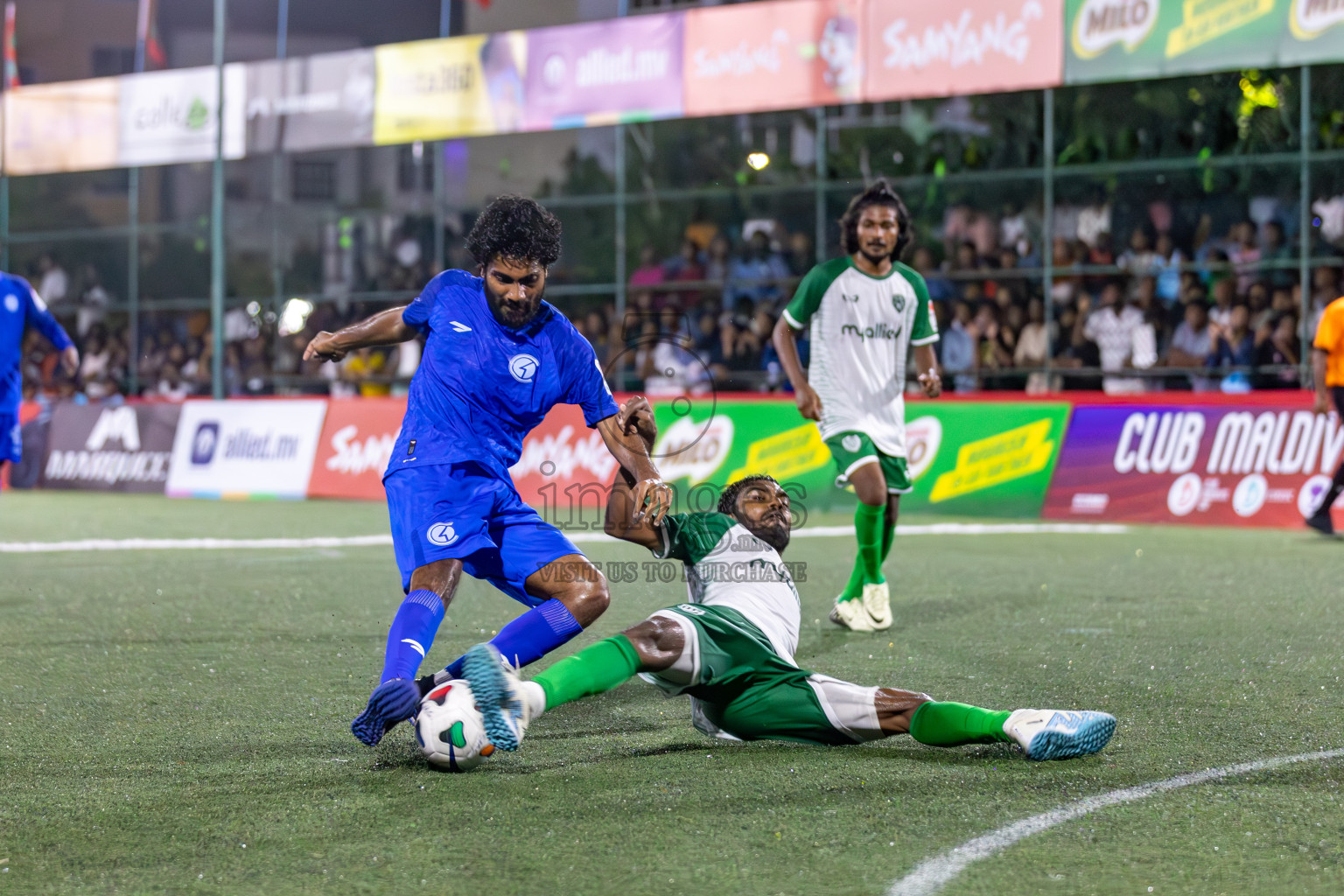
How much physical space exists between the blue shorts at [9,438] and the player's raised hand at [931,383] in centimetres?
507

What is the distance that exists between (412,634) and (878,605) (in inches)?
125

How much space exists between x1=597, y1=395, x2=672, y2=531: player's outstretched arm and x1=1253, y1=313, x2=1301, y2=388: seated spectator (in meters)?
11.4

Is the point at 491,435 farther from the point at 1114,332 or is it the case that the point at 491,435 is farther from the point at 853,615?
the point at 1114,332

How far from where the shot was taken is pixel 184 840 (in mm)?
3354

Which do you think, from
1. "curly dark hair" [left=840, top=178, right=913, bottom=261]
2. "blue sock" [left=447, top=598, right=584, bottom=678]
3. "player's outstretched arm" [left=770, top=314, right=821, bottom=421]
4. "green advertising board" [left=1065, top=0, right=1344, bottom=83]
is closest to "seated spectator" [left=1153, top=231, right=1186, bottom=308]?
"green advertising board" [left=1065, top=0, right=1344, bottom=83]

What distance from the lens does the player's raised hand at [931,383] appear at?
7.32 metres

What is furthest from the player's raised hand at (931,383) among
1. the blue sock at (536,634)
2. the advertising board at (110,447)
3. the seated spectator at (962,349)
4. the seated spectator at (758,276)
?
the advertising board at (110,447)

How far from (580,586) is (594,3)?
1630cm

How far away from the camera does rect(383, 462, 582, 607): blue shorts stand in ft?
14.6

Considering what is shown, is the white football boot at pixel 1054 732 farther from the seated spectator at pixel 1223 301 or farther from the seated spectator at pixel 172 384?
the seated spectator at pixel 172 384

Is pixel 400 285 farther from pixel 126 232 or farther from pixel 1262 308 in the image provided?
pixel 1262 308

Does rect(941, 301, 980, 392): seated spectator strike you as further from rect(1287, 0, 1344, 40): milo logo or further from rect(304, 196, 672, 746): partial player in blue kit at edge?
rect(304, 196, 672, 746): partial player in blue kit at edge

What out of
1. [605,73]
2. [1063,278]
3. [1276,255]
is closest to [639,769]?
[1276,255]

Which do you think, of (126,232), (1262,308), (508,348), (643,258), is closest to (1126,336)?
(1262,308)
